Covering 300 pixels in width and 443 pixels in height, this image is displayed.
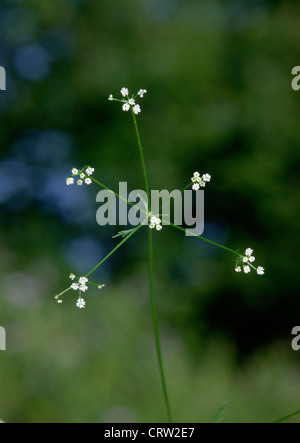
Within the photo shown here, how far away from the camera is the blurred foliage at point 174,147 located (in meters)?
5.55

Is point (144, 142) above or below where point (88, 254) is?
above

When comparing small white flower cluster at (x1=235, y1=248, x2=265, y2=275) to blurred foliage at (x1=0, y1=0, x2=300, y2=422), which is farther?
blurred foliage at (x1=0, y1=0, x2=300, y2=422)

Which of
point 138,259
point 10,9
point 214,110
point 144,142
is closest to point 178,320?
point 138,259

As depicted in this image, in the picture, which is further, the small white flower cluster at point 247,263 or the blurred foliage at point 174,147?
the blurred foliage at point 174,147

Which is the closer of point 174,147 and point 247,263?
point 247,263

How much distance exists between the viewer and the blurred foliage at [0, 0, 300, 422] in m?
5.55

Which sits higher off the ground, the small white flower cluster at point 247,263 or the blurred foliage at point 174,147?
the blurred foliage at point 174,147

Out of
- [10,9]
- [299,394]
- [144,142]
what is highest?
[10,9]

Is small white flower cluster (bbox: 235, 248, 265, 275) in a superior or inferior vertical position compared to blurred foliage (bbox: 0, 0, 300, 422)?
inferior

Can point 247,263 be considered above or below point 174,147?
below

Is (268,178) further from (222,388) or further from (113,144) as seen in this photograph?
(222,388)

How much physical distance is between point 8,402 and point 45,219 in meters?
3.51

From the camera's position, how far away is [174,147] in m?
5.79

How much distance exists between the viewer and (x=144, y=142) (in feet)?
18.8
